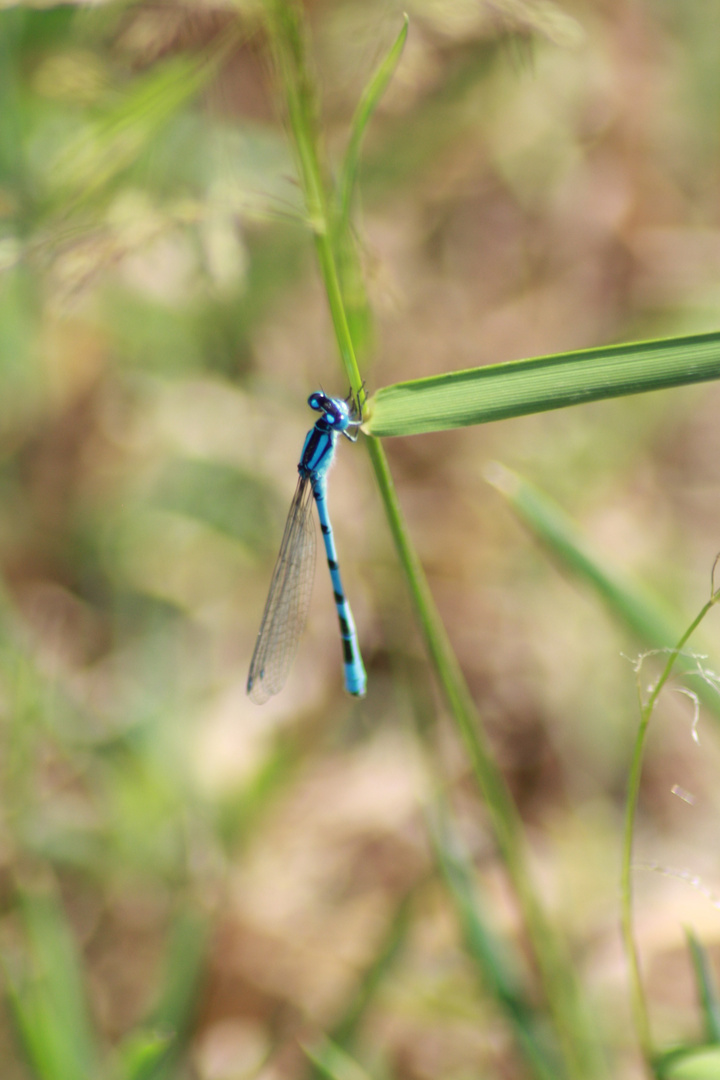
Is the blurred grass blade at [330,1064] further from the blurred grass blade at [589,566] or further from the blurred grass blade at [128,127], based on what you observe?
the blurred grass blade at [128,127]

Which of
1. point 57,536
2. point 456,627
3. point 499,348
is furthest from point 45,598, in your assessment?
point 499,348

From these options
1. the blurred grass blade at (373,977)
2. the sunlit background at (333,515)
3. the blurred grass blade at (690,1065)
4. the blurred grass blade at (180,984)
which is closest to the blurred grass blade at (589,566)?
the sunlit background at (333,515)

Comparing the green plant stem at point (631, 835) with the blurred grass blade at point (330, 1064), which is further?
the blurred grass blade at point (330, 1064)

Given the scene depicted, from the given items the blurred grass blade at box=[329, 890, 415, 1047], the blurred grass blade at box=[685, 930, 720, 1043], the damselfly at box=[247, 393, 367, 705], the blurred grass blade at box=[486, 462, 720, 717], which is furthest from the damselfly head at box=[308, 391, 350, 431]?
the blurred grass blade at box=[685, 930, 720, 1043]

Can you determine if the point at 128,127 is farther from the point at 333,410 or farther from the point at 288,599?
the point at 288,599

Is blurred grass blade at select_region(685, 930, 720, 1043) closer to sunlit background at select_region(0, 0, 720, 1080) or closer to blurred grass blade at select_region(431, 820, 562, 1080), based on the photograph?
blurred grass blade at select_region(431, 820, 562, 1080)

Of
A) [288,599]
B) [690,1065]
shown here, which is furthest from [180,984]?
[690,1065]

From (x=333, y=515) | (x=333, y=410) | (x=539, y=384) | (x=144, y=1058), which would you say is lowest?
(x=144, y=1058)
